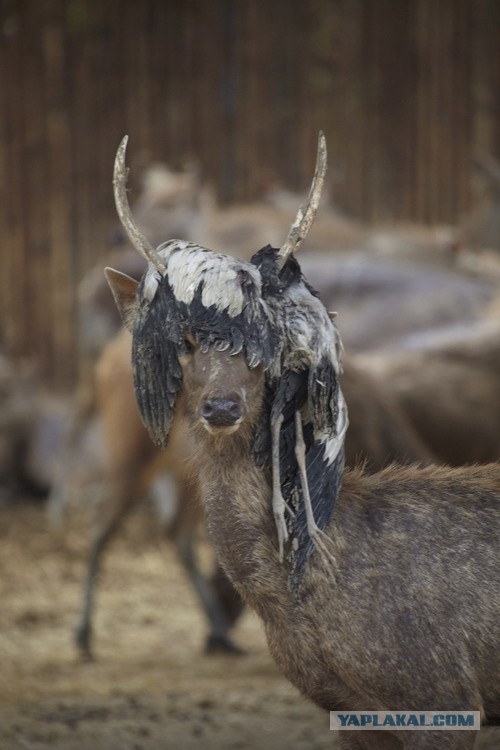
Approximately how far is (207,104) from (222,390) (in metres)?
7.57

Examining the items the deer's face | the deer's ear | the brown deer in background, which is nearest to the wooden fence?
the brown deer in background

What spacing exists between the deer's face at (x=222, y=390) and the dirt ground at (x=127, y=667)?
192 cm

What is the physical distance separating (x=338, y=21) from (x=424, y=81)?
2.72 feet

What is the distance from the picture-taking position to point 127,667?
6.03 m

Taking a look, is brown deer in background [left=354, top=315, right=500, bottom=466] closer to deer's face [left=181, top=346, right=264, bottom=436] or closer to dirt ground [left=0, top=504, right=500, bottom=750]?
dirt ground [left=0, top=504, right=500, bottom=750]

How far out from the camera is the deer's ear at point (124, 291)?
9.86 ft

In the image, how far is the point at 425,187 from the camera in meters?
10.2

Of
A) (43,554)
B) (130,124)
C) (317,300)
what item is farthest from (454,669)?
(130,124)

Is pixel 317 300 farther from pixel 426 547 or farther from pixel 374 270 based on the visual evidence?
pixel 374 270

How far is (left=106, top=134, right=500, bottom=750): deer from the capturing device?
2717 mm

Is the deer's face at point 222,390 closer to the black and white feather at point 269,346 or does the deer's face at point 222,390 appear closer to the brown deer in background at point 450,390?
the black and white feather at point 269,346

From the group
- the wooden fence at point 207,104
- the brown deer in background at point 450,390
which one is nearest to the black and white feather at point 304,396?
the brown deer in background at point 450,390

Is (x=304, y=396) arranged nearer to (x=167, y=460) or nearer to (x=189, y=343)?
(x=189, y=343)

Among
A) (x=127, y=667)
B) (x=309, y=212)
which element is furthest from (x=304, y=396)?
(x=127, y=667)
